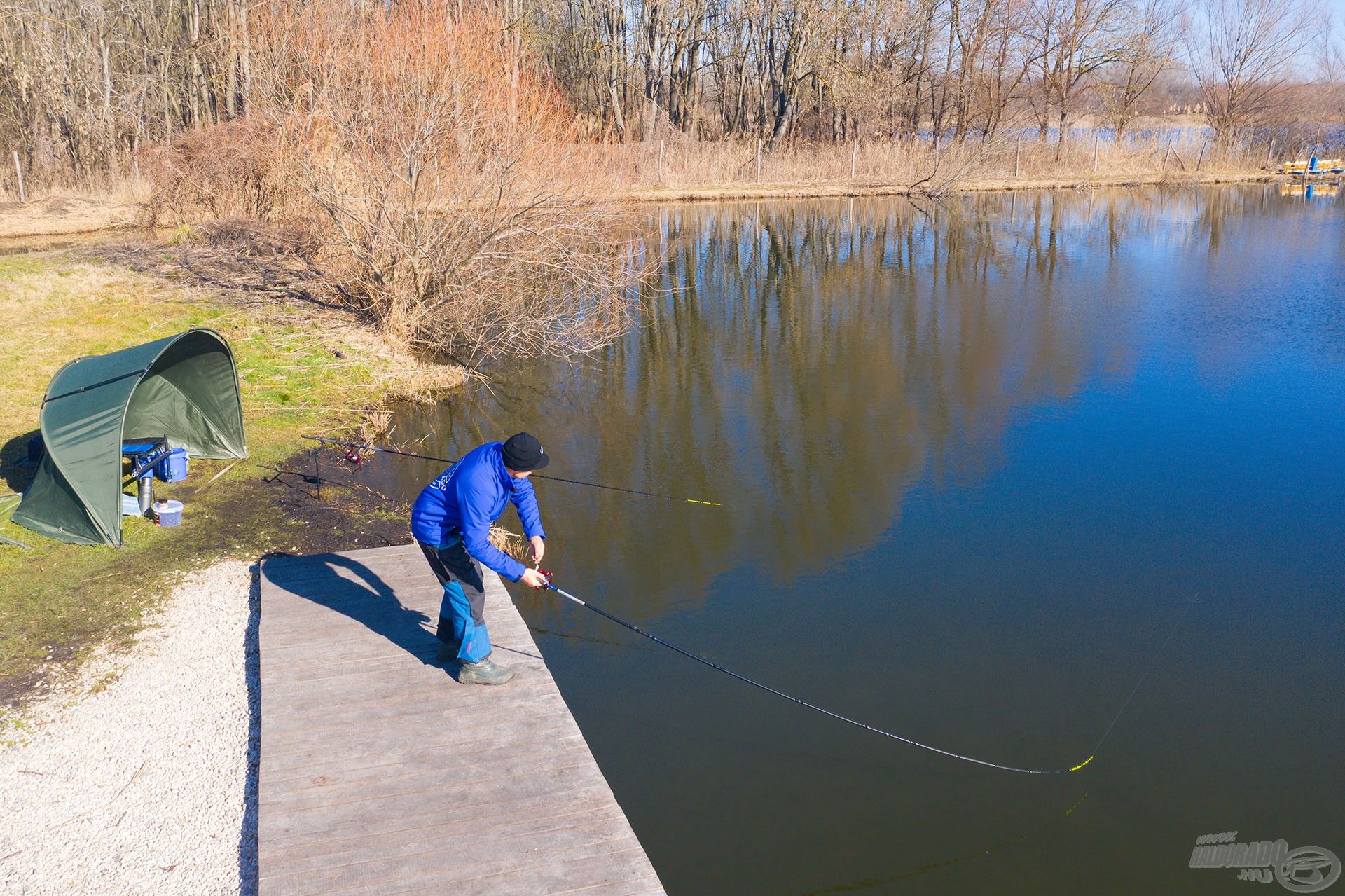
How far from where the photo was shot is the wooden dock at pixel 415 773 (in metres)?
4.70

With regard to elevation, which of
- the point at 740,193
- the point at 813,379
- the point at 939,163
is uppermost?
the point at 939,163

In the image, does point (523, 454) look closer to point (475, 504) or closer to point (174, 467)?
point (475, 504)

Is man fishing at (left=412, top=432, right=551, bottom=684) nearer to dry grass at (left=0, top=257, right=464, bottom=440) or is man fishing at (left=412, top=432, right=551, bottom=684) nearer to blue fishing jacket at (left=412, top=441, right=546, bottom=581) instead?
blue fishing jacket at (left=412, top=441, right=546, bottom=581)

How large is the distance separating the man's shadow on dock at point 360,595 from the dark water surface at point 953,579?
3.76 feet

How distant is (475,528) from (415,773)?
51.7 inches

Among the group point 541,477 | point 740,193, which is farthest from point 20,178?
point 541,477

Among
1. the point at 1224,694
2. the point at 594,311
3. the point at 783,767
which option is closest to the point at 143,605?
the point at 783,767

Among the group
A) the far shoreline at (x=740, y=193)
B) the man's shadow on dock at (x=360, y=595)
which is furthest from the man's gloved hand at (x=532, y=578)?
the far shoreline at (x=740, y=193)

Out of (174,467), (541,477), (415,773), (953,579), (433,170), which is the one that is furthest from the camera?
(433,170)

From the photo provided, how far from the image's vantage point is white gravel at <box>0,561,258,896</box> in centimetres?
Result: 494

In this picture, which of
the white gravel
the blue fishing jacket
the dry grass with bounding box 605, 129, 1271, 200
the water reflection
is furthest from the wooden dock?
the dry grass with bounding box 605, 129, 1271, 200

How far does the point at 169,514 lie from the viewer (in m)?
8.92

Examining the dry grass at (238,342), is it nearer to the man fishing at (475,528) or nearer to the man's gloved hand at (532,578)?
the man fishing at (475,528)

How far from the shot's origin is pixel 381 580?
777 centimetres
